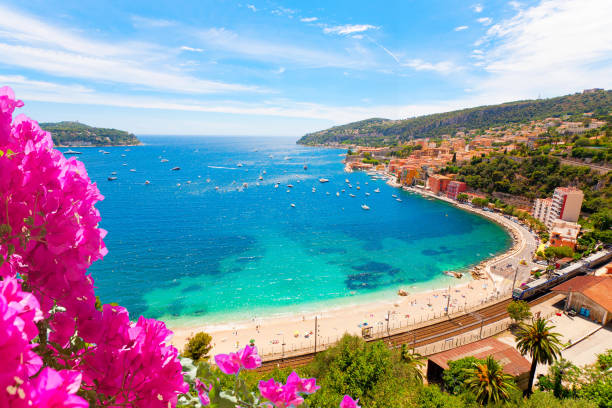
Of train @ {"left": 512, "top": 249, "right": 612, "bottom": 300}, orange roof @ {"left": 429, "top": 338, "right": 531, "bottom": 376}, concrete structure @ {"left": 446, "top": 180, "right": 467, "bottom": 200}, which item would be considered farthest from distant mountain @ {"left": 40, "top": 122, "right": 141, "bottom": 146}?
train @ {"left": 512, "top": 249, "right": 612, "bottom": 300}

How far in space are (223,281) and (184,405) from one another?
28532 millimetres

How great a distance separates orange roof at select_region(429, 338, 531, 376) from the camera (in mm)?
14391

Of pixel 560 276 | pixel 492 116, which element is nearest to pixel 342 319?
pixel 560 276

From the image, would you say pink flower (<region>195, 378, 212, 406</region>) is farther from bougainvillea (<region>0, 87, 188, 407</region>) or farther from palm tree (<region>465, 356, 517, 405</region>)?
palm tree (<region>465, 356, 517, 405</region>)

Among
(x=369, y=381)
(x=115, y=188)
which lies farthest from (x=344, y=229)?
(x=115, y=188)

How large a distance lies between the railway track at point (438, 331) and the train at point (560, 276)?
2.72 ft

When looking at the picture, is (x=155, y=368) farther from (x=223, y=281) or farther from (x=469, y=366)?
(x=223, y=281)

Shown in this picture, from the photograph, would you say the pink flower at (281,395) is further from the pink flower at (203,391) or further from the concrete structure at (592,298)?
the concrete structure at (592,298)

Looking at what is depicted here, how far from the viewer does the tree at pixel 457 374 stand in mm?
13047

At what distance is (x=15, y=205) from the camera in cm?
124

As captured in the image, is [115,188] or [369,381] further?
[115,188]

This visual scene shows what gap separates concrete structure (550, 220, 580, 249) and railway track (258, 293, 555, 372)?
39.9ft

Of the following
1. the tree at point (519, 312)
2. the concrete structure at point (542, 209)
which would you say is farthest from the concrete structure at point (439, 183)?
the tree at point (519, 312)

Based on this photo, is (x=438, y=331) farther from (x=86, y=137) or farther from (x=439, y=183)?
(x=86, y=137)
